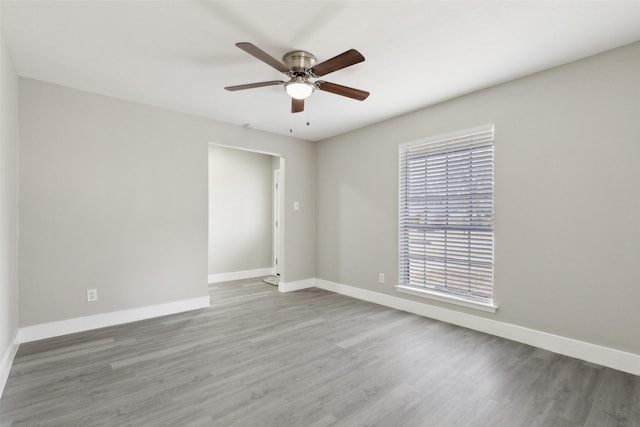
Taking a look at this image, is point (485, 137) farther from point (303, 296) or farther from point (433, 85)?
point (303, 296)

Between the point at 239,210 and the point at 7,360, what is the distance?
407 centimetres

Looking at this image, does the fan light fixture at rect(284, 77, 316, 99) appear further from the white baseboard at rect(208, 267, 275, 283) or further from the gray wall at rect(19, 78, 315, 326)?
the white baseboard at rect(208, 267, 275, 283)

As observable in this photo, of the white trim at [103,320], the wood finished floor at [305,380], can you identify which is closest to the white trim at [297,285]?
the white trim at [103,320]

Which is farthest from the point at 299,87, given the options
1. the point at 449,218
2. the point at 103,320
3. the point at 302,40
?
the point at 103,320

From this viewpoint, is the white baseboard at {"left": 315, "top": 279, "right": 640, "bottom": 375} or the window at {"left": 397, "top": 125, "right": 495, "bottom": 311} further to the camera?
the window at {"left": 397, "top": 125, "right": 495, "bottom": 311}

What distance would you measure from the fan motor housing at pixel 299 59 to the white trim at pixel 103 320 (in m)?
3.22

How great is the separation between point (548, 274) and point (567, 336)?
0.55 meters

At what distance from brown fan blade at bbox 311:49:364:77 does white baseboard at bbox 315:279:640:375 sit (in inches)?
115

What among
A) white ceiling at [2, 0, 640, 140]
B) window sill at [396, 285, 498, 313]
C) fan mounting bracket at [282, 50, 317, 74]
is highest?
white ceiling at [2, 0, 640, 140]

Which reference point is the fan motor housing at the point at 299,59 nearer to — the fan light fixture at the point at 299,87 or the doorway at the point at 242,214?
the fan light fixture at the point at 299,87

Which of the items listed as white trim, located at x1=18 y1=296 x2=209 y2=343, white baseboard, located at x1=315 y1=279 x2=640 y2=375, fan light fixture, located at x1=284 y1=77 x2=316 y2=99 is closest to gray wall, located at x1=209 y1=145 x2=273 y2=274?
white trim, located at x1=18 y1=296 x2=209 y2=343

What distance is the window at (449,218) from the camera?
3.31 meters

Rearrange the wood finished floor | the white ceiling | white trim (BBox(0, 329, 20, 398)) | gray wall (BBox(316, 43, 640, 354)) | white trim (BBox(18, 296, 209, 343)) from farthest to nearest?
white trim (BBox(18, 296, 209, 343)), gray wall (BBox(316, 43, 640, 354)), white trim (BBox(0, 329, 20, 398)), the white ceiling, the wood finished floor

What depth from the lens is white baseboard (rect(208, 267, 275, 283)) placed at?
5793mm
